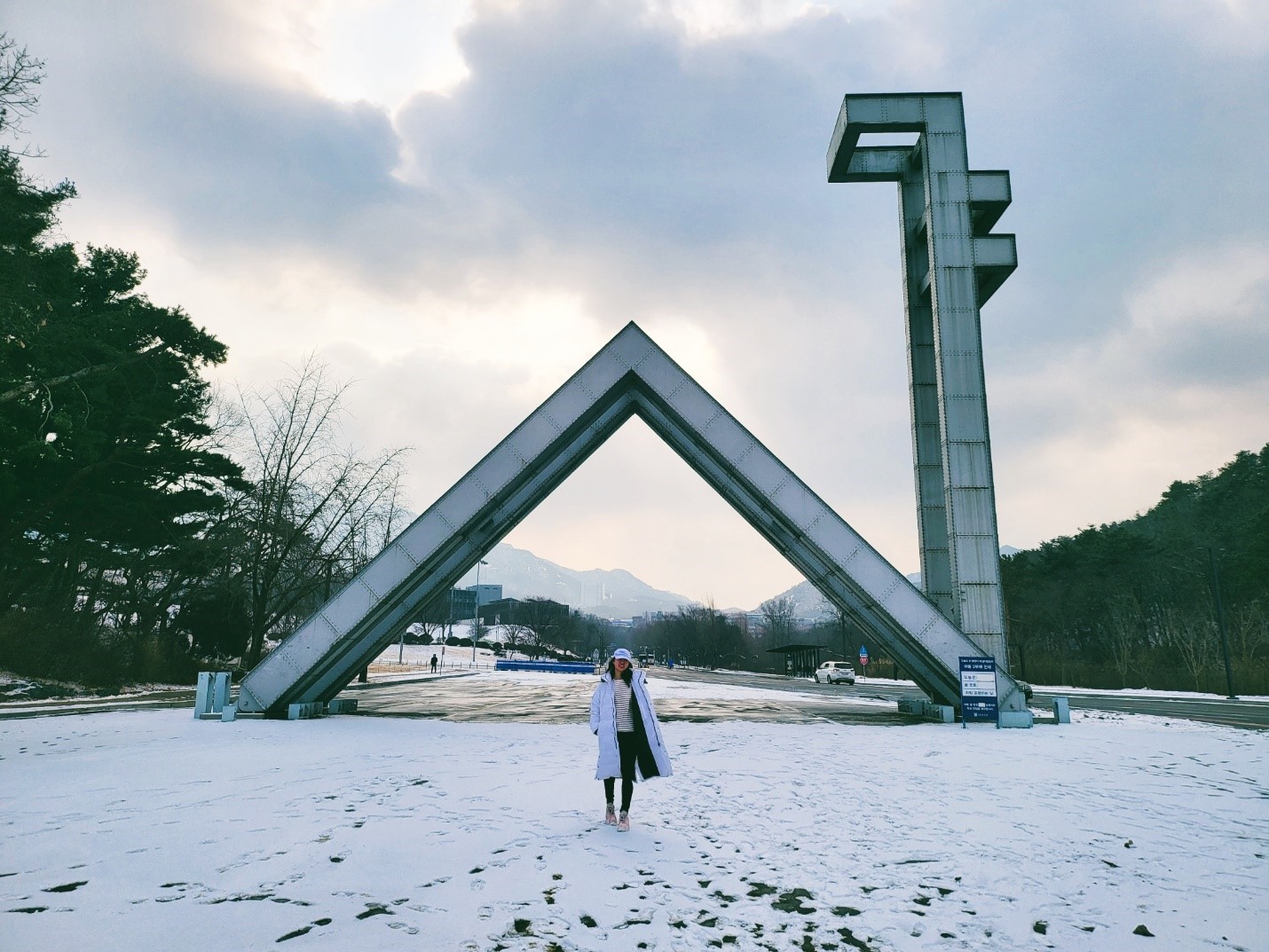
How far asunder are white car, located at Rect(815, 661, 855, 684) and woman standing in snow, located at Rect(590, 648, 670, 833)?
3940 cm

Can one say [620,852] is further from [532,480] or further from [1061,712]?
[1061,712]

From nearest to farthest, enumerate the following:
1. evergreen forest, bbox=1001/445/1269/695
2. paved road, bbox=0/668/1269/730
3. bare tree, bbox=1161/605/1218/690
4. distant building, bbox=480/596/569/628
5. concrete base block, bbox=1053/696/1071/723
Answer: concrete base block, bbox=1053/696/1071/723, paved road, bbox=0/668/1269/730, bare tree, bbox=1161/605/1218/690, evergreen forest, bbox=1001/445/1269/695, distant building, bbox=480/596/569/628

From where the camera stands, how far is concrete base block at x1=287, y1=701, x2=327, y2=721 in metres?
16.3

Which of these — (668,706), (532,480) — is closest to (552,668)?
(668,706)

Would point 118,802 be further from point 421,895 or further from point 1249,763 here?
point 1249,763

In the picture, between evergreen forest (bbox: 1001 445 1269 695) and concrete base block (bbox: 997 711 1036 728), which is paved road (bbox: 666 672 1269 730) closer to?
concrete base block (bbox: 997 711 1036 728)

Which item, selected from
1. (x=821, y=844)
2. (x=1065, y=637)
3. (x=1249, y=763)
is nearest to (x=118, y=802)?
(x=821, y=844)

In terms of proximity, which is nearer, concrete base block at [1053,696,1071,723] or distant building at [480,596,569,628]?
concrete base block at [1053,696,1071,723]

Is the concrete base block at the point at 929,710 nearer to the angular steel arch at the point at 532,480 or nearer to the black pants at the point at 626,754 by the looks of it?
the angular steel arch at the point at 532,480

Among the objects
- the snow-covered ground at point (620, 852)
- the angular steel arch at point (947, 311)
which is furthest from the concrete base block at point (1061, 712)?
the snow-covered ground at point (620, 852)

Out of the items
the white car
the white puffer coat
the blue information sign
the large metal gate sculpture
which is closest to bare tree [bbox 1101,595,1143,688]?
the white car

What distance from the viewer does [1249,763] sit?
11.3m

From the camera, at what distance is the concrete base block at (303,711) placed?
16348 mm

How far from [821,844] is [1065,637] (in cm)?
6554
